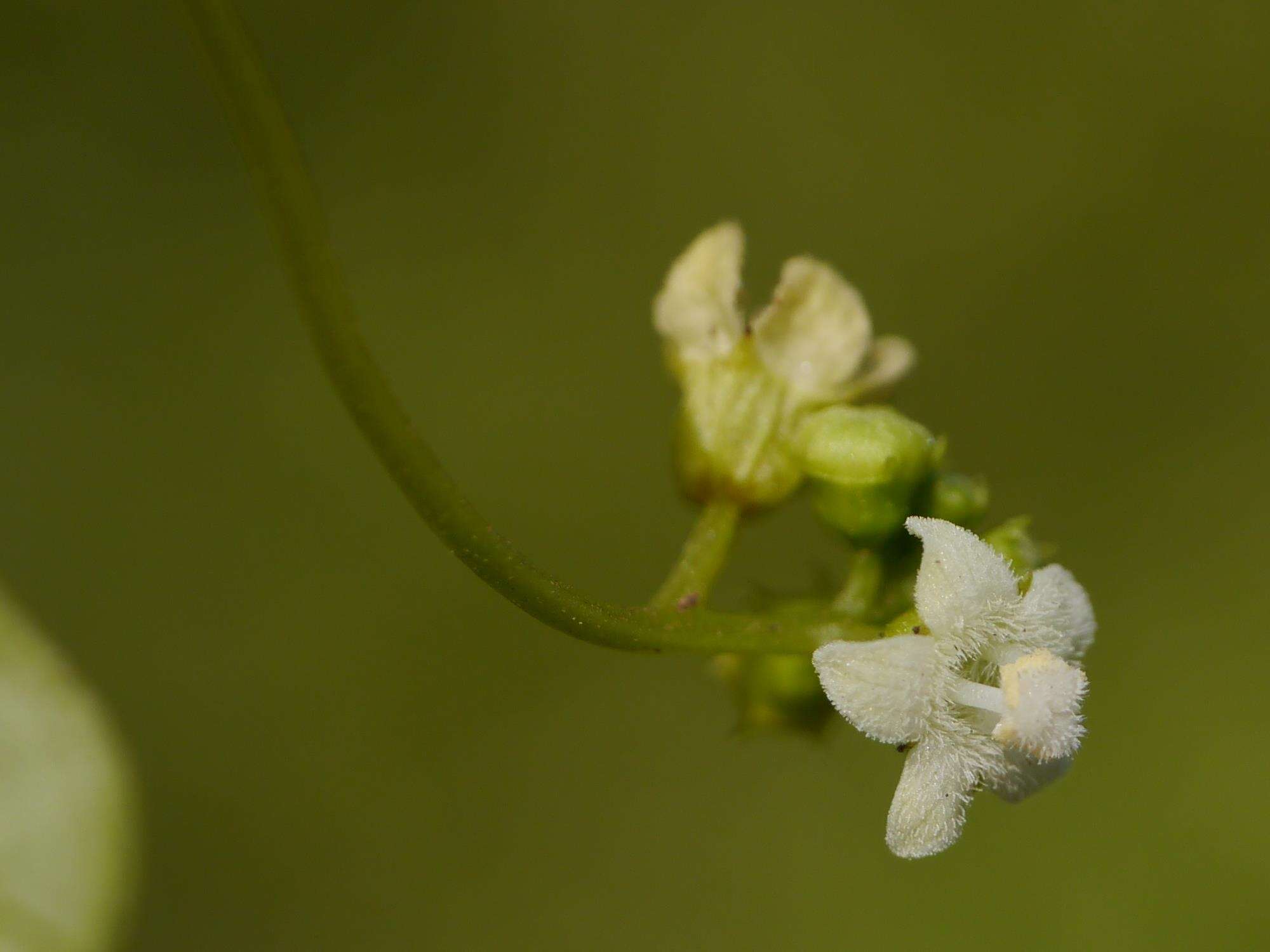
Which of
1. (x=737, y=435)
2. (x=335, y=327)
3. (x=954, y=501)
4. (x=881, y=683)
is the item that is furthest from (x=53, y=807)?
(x=954, y=501)

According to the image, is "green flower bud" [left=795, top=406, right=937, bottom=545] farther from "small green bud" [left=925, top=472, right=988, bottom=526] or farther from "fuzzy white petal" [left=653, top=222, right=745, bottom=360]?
"fuzzy white petal" [left=653, top=222, right=745, bottom=360]

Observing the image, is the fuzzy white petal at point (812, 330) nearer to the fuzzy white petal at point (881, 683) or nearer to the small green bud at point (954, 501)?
the small green bud at point (954, 501)

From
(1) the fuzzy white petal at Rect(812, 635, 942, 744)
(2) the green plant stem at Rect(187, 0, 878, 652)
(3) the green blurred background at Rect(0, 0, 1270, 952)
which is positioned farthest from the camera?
(3) the green blurred background at Rect(0, 0, 1270, 952)

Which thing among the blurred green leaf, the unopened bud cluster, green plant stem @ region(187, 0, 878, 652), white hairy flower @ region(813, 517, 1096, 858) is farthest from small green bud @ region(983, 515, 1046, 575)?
the blurred green leaf

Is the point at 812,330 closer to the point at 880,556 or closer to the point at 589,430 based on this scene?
the point at 880,556

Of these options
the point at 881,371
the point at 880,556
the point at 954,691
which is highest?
the point at 881,371

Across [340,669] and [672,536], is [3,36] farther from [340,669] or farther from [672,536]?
[672,536]

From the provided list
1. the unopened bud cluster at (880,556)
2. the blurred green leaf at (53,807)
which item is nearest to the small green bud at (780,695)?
the unopened bud cluster at (880,556)
